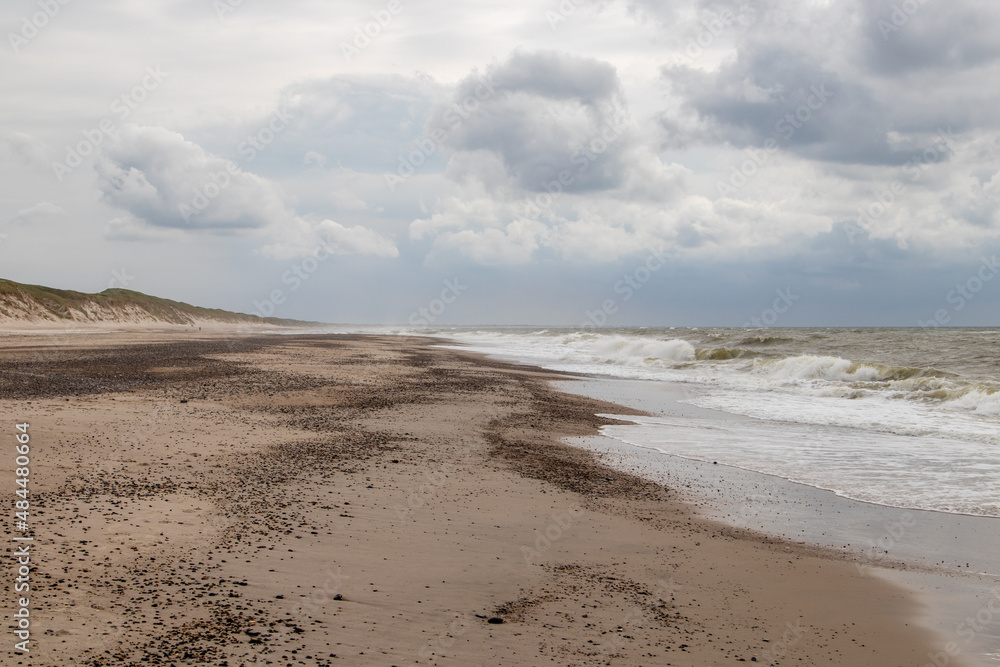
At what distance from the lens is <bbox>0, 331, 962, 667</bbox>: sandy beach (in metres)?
5.20

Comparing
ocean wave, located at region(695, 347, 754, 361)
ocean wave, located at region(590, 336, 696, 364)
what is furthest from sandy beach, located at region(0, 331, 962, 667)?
ocean wave, located at region(695, 347, 754, 361)

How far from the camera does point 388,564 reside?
6.85m

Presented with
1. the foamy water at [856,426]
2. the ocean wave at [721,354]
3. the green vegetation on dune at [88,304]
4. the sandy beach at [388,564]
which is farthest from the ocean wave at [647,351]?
the green vegetation on dune at [88,304]

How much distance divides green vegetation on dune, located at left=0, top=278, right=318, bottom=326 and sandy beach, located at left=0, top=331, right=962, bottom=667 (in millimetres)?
80895

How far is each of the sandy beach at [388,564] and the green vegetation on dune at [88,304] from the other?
265 ft

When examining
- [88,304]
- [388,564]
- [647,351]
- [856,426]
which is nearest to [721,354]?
[647,351]

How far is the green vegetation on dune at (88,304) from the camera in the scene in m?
77.1

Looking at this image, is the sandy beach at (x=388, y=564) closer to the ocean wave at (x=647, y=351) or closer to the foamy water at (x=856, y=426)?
the foamy water at (x=856, y=426)

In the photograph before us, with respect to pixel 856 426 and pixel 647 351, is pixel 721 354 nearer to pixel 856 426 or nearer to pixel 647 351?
pixel 647 351

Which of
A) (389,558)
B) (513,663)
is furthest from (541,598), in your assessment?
(389,558)

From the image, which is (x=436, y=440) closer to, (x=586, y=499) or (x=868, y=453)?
(x=586, y=499)

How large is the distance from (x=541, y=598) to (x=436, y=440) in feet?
25.7

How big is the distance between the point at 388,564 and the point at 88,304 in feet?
346

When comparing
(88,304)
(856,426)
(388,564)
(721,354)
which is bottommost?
(388,564)
